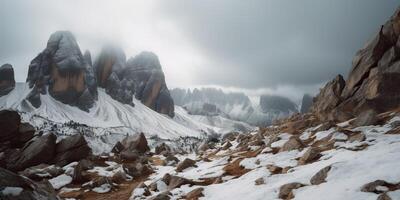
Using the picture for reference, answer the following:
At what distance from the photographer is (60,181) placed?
43000mm

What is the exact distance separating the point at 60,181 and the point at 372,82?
1702 inches

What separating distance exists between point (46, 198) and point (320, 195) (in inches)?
563

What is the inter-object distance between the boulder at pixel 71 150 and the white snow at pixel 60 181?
792 cm

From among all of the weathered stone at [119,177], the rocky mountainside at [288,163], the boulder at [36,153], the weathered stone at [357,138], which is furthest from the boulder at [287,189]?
the boulder at [36,153]

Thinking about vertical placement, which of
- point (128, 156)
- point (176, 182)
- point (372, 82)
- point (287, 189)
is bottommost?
point (128, 156)

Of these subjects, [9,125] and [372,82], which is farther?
[9,125]

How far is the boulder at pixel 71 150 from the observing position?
53694 millimetres

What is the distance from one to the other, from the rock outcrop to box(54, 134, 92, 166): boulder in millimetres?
41225

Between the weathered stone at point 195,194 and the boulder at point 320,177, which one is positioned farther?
the weathered stone at point 195,194

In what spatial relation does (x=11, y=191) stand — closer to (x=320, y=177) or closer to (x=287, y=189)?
(x=287, y=189)

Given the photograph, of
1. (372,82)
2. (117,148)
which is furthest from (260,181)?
(117,148)

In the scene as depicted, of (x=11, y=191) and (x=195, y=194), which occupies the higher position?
(x=11, y=191)

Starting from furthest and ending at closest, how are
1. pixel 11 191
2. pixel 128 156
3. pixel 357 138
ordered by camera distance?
pixel 128 156, pixel 357 138, pixel 11 191

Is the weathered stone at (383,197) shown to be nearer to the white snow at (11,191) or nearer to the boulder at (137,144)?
the white snow at (11,191)
